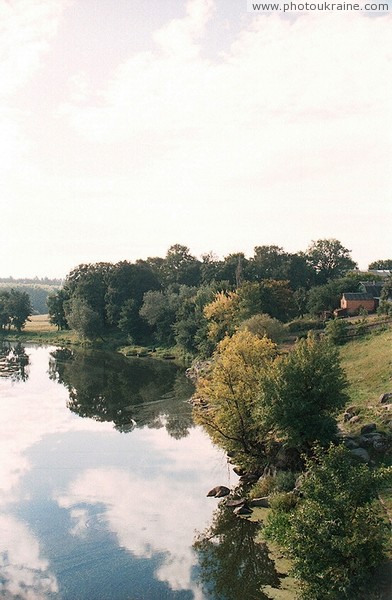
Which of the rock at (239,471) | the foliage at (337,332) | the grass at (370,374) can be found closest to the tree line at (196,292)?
the foliage at (337,332)

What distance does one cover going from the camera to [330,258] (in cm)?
12662

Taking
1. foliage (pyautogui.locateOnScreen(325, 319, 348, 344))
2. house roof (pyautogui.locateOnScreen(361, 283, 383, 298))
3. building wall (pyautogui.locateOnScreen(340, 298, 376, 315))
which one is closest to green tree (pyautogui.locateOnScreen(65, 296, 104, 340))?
building wall (pyautogui.locateOnScreen(340, 298, 376, 315))

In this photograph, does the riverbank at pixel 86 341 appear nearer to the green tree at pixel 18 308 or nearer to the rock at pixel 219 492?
the green tree at pixel 18 308

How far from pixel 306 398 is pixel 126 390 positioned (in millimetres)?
41922

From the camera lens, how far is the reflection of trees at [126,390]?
54.4m

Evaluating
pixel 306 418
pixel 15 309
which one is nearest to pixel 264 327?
pixel 306 418

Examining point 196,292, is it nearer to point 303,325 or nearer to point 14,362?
point 303,325

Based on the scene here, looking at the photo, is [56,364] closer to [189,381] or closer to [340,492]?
[189,381]

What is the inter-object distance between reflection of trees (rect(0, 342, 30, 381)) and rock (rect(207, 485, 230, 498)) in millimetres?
52406

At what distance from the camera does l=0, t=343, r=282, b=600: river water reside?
2406 centimetres

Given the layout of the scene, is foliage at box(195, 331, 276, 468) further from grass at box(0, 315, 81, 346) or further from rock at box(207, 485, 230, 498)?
grass at box(0, 315, 81, 346)

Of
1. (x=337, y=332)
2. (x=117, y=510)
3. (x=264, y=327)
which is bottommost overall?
(x=117, y=510)

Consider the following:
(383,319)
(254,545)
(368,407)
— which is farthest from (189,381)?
(254,545)

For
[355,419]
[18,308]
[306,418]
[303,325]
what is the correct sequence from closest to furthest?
1. [306,418]
2. [355,419]
3. [303,325]
4. [18,308]
